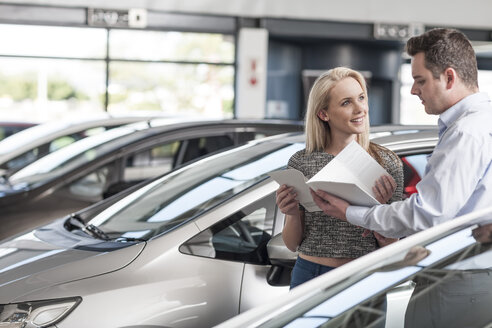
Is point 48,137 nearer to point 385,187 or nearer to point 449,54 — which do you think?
point 385,187

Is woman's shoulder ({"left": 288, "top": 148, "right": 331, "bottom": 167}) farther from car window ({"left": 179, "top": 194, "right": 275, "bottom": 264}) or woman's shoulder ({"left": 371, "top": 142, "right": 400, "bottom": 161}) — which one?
car window ({"left": 179, "top": 194, "right": 275, "bottom": 264})

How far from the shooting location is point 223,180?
381cm

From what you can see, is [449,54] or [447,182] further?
[449,54]

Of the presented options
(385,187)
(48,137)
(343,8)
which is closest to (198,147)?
(48,137)

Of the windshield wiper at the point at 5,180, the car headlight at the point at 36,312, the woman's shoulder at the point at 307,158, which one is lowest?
the car headlight at the point at 36,312

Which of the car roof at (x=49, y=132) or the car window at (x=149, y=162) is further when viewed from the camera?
the car roof at (x=49, y=132)

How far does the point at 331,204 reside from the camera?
2.63 meters

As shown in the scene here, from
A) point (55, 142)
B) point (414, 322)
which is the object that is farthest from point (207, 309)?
point (55, 142)

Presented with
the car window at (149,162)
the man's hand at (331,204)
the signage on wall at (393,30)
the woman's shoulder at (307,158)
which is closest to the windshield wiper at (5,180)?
the car window at (149,162)

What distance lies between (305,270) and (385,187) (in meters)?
0.46

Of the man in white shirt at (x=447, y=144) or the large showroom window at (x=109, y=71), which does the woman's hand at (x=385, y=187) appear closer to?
the man in white shirt at (x=447, y=144)

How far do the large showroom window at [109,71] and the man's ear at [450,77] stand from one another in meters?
12.6

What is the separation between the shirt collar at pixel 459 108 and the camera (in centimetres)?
240

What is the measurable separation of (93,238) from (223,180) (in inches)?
26.3
